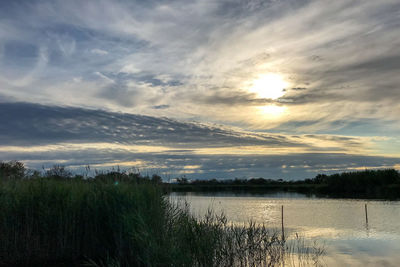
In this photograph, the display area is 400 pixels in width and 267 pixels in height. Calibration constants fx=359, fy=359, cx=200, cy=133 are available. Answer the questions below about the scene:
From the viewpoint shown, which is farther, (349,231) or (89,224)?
(349,231)

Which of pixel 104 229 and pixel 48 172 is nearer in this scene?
pixel 104 229

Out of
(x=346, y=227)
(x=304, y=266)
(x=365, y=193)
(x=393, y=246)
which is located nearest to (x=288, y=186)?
(x=365, y=193)

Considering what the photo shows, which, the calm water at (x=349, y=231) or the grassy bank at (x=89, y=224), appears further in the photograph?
the calm water at (x=349, y=231)

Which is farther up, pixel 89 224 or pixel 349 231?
pixel 89 224

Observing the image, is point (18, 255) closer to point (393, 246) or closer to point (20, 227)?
point (20, 227)

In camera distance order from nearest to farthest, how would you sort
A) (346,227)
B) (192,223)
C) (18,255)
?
1. (192,223)
2. (18,255)
3. (346,227)

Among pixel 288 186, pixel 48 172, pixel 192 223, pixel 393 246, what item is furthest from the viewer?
pixel 288 186

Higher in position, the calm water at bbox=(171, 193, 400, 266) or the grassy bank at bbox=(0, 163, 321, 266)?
Answer: the grassy bank at bbox=(0, 163, 321, 266)

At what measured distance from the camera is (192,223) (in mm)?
11492

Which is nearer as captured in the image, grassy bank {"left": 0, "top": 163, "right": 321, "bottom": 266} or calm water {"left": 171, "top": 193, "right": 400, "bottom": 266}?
grassy bank {"left": 0, "top": 163, "right": 321, "bottom": 266}

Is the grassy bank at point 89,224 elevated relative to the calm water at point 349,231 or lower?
elevated

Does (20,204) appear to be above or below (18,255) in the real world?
above

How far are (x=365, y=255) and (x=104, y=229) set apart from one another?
13147mm

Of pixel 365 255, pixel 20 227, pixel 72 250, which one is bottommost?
pixel 365 255
